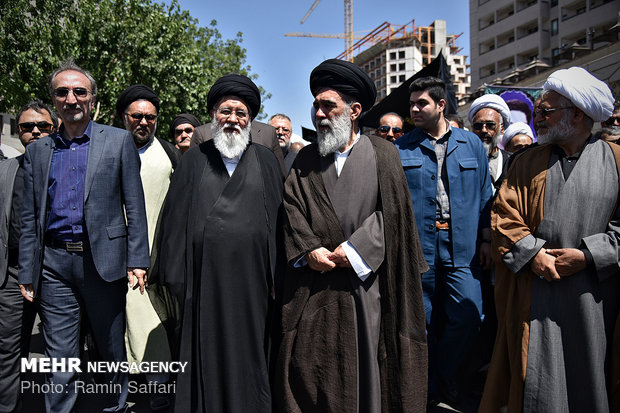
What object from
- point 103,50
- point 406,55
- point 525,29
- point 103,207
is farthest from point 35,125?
point 406,55

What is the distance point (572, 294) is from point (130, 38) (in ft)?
48.6

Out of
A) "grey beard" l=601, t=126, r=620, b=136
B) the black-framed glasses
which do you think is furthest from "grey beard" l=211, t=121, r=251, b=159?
"grey beard" l=601, t=126, r=620, b=136

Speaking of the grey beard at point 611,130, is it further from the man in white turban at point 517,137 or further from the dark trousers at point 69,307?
the dark trousers at point 69,307

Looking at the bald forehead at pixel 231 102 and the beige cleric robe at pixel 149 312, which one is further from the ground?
the bald forehead at pixel 231 102

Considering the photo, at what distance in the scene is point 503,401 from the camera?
266 centimetres

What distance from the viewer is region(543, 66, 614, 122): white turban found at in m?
2.57

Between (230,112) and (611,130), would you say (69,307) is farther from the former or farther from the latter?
(611,130)

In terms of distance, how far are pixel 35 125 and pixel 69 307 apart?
5.35ft

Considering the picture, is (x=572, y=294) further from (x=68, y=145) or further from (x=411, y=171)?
(x=68, y=145)

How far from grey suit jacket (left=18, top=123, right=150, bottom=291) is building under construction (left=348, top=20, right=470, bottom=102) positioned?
337ft

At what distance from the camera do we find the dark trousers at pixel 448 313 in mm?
3309

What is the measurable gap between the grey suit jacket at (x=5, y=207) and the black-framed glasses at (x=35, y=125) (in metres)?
0.48

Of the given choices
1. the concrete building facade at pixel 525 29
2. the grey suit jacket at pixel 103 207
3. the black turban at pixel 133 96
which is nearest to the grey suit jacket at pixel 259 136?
the black turban at pixel 133 96

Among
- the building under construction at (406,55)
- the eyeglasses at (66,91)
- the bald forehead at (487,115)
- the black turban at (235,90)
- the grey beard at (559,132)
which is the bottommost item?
the grey beard at (559,132)
